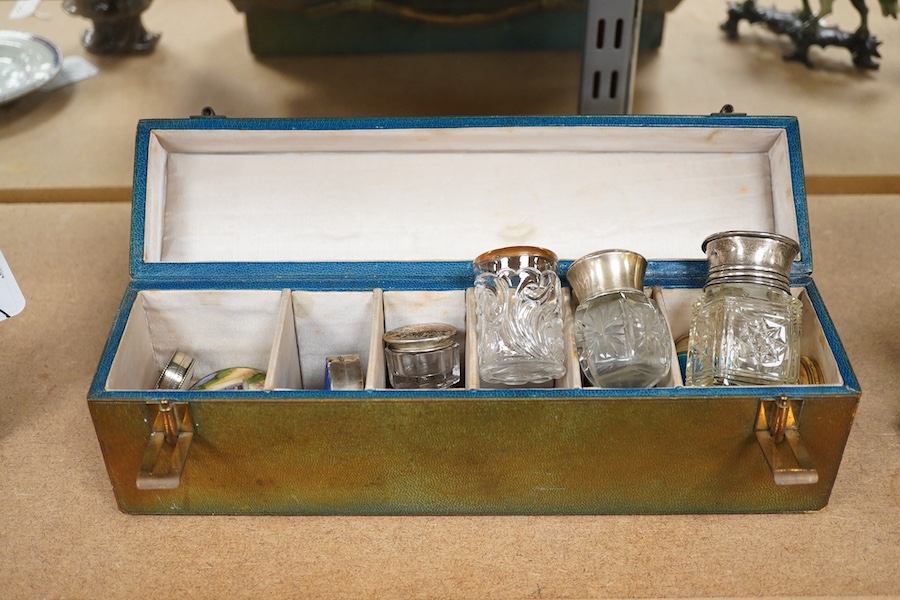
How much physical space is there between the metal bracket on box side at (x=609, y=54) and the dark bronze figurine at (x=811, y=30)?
113 cm

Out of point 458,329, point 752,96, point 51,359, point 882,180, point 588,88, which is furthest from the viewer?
point 752,96

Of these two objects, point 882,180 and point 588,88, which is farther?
point 882,180

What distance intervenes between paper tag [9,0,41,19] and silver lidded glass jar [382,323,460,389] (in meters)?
2.47

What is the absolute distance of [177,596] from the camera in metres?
1.57

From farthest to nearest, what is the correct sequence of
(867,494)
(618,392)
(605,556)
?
(867,494), (605,556), (618,392)

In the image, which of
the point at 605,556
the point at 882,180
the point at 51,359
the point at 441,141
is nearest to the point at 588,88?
the point at 441,141

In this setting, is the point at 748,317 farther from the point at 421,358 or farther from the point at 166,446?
the point at 166,446

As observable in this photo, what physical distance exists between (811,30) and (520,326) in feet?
6.91

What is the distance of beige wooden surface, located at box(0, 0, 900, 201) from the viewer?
9.20ft

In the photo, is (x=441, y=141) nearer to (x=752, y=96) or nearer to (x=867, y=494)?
(x=867, y=494)

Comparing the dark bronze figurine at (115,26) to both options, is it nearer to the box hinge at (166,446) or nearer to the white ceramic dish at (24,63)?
the white ceramic dish at (24,63)

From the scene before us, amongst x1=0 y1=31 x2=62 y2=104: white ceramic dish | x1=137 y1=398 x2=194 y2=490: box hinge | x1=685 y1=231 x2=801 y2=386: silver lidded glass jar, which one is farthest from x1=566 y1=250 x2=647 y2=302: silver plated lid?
x1=0 y1=31 x2=62 y2=104: white ceramic dish

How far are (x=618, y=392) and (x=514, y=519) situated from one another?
339 millimetres

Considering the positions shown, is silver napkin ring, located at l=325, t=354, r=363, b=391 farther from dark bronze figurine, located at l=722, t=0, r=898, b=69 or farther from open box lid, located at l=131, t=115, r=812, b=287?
dark bronze figurine, located at l=722, t=0, r=898, b=69
